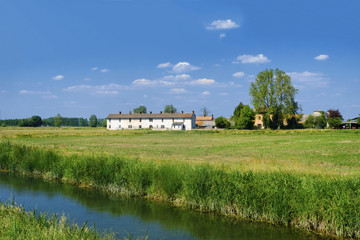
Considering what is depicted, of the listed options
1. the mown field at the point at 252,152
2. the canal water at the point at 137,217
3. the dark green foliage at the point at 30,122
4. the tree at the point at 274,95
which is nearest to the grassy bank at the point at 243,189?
the canal water at the point at 137,217

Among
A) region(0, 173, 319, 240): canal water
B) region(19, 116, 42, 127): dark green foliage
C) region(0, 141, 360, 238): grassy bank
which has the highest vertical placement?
region(19, 116, 42, 127): dark green foliage

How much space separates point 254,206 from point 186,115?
111 m

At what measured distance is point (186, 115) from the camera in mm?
123562

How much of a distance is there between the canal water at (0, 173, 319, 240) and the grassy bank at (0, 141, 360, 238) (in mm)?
610

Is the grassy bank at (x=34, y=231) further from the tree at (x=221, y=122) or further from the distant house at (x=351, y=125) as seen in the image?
the tree at (x=221, y=122)

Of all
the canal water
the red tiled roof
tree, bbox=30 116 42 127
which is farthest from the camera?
tree, bbox=30 116 42 127

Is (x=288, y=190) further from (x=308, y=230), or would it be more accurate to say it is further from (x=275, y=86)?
(x=275, y=86)

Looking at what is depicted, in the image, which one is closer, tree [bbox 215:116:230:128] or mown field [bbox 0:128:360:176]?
mown field [bbox 0:128:360:176]

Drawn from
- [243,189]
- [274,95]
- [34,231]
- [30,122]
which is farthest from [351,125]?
[30,122]

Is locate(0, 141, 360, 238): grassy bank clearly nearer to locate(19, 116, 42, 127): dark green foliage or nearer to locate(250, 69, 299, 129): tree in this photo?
locate(250, 69, 299, 129): tree

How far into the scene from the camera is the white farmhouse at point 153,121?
12312 cm

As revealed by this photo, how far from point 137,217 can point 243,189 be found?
5532 millimetres

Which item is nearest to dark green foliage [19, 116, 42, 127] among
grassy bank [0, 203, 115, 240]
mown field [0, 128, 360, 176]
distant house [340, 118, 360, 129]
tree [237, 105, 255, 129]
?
tree [237, 105, 255, 129]

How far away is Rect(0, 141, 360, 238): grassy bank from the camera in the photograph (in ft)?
37.1
